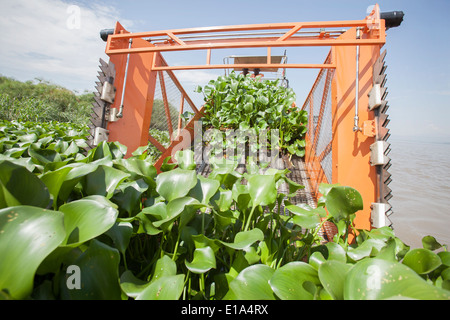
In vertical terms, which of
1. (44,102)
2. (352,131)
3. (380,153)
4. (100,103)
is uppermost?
(44,102)

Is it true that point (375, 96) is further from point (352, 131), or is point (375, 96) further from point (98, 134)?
point (98, 134)

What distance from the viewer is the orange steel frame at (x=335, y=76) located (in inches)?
48.6

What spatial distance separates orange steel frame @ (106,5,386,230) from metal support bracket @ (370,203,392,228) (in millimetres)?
78

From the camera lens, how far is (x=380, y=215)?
1087 millimetres

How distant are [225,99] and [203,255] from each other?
2.37 m

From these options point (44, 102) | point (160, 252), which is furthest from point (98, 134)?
point (44, 102)

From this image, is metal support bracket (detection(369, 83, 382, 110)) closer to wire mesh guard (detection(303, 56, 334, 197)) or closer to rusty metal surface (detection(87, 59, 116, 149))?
wire mesh guard (detection(303, 56, 334, 197))

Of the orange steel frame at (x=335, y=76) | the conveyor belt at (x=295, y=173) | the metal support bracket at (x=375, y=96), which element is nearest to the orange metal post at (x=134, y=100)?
the orange steel frame at (x=335, y=76)

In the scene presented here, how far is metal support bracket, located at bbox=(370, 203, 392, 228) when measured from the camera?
108cm

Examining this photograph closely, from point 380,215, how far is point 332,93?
91 centimetres

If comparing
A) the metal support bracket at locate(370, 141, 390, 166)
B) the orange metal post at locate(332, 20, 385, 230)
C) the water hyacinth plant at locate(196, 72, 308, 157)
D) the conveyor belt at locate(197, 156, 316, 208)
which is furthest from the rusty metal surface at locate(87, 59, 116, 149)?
the metal support bracket at locate(370, 141, 390, 166)

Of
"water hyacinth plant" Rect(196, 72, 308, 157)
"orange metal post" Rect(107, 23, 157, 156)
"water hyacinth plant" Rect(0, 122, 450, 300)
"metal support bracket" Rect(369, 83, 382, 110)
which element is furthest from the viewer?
"water hyacinth plant" Rect(196, 72, 308, 157)

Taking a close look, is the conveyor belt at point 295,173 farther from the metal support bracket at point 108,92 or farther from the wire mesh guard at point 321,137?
the metal support bracket at point 108,92
